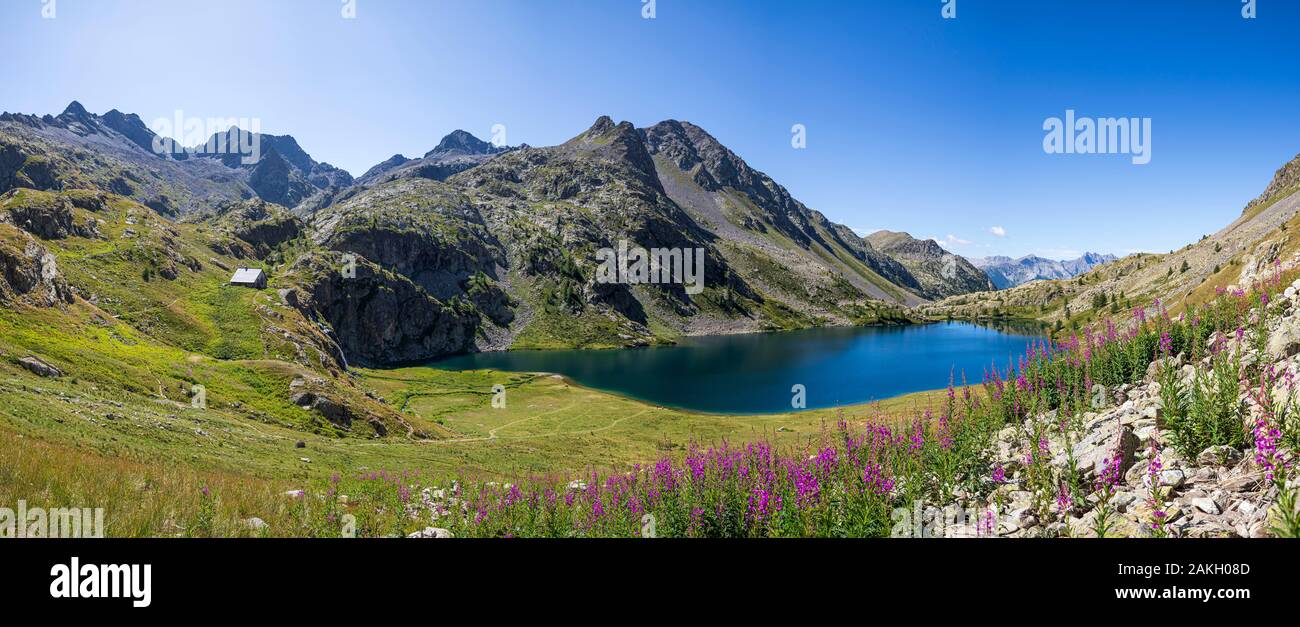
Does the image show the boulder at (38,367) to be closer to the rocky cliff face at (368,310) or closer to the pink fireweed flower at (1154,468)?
the pink fireweed flower at (1154,468)

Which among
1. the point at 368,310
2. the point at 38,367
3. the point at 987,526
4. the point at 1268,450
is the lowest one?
the point at 987,526

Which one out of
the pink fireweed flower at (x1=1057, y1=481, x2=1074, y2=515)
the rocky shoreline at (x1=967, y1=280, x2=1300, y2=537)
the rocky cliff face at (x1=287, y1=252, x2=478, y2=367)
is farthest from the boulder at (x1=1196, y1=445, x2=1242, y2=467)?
the rocky cliff face at (x1=287, y1=252, x2=478, y2=367)

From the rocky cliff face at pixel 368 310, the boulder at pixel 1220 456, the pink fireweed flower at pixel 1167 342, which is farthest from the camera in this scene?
the rocky cliff face at pixel 368 310

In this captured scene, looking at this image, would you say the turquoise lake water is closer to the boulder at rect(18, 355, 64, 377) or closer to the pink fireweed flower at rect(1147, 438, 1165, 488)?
the pink fireweed flower at rect(1147, 438, 1165, 488)

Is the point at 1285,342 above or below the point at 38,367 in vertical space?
above

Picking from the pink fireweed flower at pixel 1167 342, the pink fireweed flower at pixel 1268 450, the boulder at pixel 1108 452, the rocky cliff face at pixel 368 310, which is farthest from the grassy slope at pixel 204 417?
the rocky cliff face at pixel 368 310

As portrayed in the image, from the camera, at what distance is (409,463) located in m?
35.5

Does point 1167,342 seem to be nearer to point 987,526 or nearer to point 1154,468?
point 1154,468

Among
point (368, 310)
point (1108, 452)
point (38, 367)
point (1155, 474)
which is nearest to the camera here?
point (1155, 474)

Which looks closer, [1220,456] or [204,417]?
[1220,456]

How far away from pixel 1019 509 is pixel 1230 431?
4694 mm

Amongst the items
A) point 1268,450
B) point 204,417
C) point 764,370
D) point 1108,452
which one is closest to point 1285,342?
point 1108,452

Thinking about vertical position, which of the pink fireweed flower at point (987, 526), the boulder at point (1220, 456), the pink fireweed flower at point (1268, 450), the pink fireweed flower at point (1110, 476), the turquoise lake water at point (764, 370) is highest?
the pink fireweed flower at point (1268, 450)
